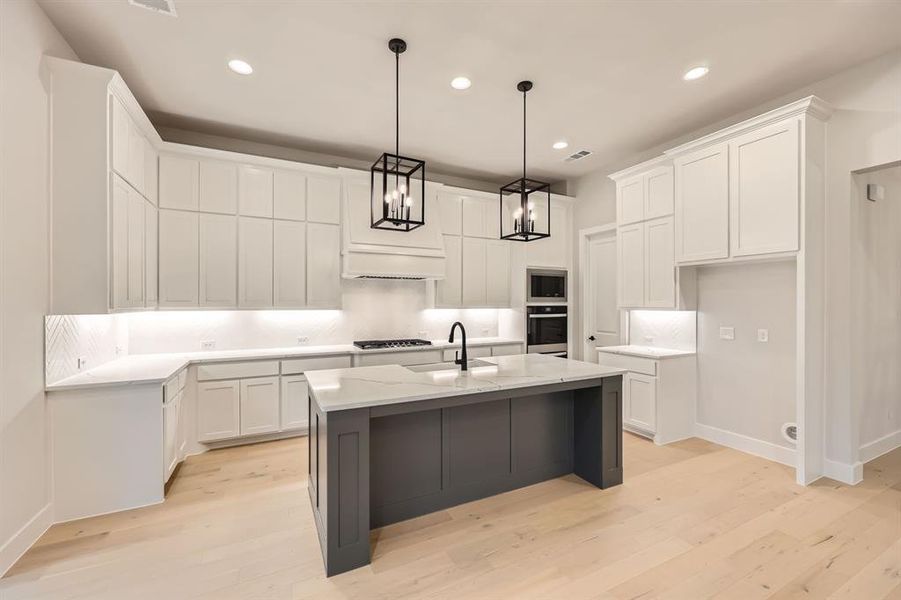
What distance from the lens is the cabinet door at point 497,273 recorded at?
5.49 m

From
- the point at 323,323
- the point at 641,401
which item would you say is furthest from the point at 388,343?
the point at 641,401

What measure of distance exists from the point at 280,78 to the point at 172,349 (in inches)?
114

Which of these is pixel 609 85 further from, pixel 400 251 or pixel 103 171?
pixel 103 171

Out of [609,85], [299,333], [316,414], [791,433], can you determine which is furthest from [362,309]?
[791,433]

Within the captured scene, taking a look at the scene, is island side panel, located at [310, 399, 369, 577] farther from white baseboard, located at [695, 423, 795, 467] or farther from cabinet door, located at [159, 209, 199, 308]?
white baseboard, located at [695, 423, 795, 467]

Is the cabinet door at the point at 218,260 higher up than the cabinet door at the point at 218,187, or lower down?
lower down

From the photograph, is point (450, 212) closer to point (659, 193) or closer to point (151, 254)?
point (659, 193)

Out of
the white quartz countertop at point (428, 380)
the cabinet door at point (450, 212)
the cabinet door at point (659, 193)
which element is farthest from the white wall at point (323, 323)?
the cabinet door at point (659, 193)

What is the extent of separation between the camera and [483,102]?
359 centimetres

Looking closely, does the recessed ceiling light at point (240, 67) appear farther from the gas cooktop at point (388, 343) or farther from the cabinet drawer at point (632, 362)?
the cabinet drawer at point (632, 362)

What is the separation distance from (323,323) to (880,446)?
5.64 metres

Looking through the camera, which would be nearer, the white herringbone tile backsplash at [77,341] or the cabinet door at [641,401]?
the white herringbone tile backsplash at [77,341]

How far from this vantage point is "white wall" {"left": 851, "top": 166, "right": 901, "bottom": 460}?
10.8 feet

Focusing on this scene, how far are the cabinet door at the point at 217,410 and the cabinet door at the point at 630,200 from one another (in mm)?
4562
